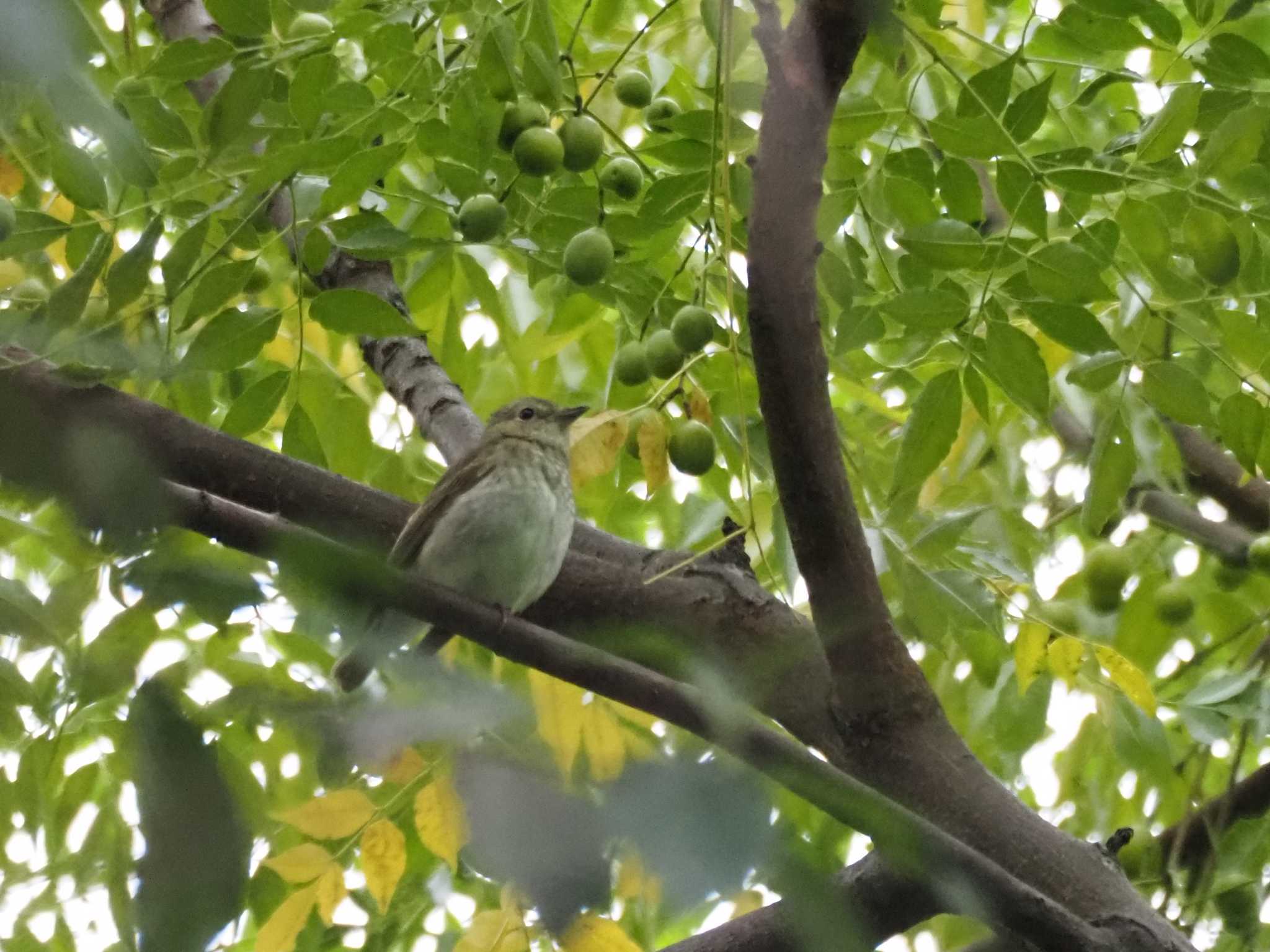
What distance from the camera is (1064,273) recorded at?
95.8 inches

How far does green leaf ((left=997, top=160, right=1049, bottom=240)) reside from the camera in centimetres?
240

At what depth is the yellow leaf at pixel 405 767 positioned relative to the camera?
0.80 meters

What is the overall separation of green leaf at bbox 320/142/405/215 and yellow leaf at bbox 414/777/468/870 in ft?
4.57

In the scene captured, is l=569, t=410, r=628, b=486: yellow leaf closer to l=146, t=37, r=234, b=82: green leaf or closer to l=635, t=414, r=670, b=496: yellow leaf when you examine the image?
l=635, t=414, r=670, b=496: yellow leaf

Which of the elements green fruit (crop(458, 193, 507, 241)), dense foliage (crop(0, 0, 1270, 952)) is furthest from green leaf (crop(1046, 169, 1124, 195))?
green fruit (crop(458, 193, 507, 241))

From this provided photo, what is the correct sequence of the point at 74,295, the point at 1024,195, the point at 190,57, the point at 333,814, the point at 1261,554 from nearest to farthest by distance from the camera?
1. the point at 333,814
2. the point at 74,295
3. the point at 190,57
4. the point at 1024,195
5. the point at 1261,554

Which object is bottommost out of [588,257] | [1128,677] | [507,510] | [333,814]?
[333,814]

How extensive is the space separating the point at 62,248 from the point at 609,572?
1.39 metres

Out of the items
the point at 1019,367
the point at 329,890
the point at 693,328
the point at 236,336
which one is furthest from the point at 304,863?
the point at 1019,367

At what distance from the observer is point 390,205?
11.4 feet

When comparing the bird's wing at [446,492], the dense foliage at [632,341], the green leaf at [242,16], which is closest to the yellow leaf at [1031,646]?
the dense foliage at [632,341]

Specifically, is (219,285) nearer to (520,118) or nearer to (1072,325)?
(520,118)

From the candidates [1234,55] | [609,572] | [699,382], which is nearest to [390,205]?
[699,382]

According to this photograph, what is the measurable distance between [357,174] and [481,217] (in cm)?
32
